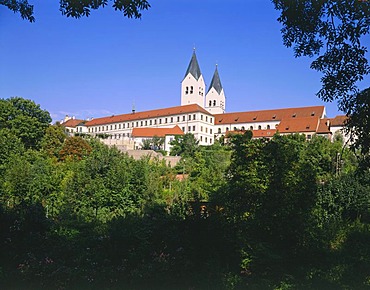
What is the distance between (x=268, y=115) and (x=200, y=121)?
1161 cm

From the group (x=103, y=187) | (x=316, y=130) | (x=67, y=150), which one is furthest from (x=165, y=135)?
(x=103, y=187)

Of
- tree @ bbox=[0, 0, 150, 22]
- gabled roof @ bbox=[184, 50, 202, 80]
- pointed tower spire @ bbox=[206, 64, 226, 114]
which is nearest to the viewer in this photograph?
tree @ bbox=[0, 0, 150, 22]

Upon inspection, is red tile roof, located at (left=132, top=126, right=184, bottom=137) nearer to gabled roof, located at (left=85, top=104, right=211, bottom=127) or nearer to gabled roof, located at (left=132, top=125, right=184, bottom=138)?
gabled roof, located at (left=132, top=125, right=184, bottom=138)

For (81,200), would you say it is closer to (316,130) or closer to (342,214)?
(342,214)

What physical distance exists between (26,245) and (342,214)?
42.0 feet

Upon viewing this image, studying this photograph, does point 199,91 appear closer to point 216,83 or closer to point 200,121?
point 216,83

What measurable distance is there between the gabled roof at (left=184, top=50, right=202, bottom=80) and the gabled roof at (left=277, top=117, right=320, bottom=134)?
88.8ft

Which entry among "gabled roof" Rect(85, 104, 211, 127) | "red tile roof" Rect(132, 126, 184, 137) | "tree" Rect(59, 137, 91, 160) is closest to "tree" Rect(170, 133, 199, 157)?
"red tile roof" Rect(132, 126, 184, 137)

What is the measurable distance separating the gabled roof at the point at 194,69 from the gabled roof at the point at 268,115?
522 inches

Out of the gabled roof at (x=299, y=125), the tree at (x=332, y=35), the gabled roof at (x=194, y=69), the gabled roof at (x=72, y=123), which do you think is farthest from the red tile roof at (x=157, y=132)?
the tree at (x=332, y=35)

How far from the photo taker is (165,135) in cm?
6306

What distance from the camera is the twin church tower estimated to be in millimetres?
82375

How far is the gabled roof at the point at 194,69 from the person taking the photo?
8270 cm

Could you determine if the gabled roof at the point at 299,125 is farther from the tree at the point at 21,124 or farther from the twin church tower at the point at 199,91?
the tree at the point at 21,124
